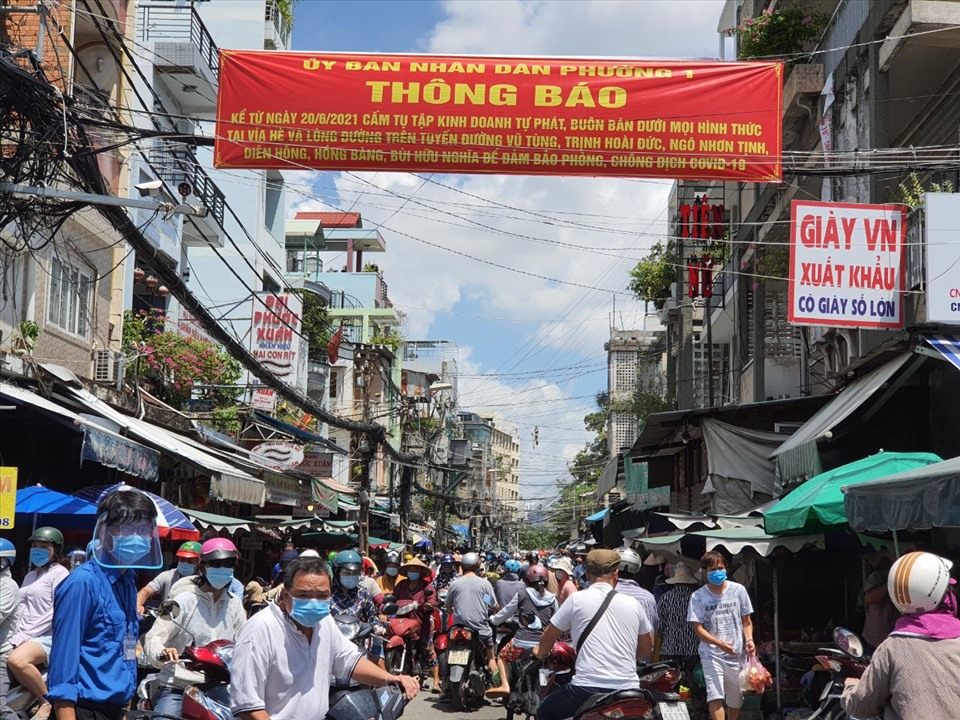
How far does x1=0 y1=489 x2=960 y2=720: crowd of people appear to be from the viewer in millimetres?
5004

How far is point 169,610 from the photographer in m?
8.30

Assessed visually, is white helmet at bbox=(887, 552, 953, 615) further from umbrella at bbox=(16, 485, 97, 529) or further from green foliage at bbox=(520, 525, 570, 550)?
green foliage at bbox=(520, 525, 570, 550)

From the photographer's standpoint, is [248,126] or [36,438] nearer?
[248,126]

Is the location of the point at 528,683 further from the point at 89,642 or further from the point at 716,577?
the point at 89,642

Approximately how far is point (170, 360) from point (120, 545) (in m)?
18.9

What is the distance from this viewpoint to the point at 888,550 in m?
12.6

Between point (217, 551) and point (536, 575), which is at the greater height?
point (217, 551)

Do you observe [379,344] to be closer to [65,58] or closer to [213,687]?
[65,58]

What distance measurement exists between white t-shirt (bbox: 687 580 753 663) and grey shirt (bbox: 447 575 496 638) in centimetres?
422

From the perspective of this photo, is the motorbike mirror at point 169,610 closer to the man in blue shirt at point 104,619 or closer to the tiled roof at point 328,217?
the man in blue shirt at point 104,619

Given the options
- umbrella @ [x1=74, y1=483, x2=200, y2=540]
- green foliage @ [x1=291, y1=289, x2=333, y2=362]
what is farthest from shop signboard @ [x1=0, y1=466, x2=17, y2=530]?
green foliage @ [x1=291, y1=289, x2=333, y2=362]

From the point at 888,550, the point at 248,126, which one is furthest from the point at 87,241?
the point at 888,550

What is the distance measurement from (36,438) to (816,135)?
52.3ft

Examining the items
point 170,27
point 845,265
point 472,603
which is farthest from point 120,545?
point 170,27
